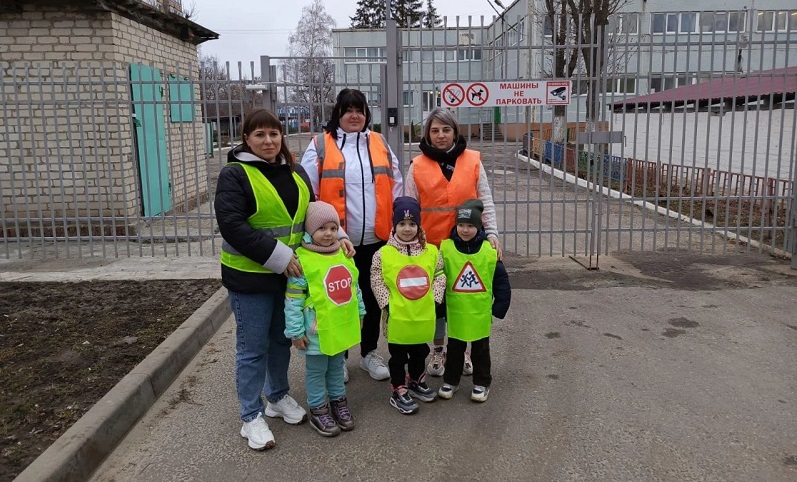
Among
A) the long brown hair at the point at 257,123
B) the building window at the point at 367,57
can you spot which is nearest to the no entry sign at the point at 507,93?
the building window at the point at 367,57

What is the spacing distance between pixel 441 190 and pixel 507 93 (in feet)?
10.5

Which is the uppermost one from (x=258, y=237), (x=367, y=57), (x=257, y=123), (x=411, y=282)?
(x=367, y=57)

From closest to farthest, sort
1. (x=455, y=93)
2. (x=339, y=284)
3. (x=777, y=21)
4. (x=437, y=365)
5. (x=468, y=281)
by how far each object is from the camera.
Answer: (x=339, y=284) → (x=468, y=281) → (x=437, y=365) → (x=455, y=93) → (x=777, y=21)

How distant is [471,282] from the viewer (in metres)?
3.67

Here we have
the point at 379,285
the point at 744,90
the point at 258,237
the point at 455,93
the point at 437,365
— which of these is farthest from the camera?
the point at 744,90

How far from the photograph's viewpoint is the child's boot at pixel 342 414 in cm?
Result: 349

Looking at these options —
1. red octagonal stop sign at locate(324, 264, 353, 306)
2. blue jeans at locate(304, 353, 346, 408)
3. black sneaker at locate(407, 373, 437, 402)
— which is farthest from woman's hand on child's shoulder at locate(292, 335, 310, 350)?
black sneaker at locate(407, 373, 437, 402)

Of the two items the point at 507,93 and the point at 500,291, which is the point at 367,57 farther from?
the point at 500,291

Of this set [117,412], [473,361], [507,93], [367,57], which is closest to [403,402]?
[473,361]

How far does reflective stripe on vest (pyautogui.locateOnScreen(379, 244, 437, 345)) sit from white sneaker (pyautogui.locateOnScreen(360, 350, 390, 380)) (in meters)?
0.70

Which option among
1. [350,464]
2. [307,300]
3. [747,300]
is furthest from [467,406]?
[747,300]

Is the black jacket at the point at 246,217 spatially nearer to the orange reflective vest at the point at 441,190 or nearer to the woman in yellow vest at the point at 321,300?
the woman in yellow vest at the point at 321,300

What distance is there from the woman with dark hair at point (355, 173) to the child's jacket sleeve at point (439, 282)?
1.34ft

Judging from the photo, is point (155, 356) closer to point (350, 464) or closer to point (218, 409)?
point (218, 409)
